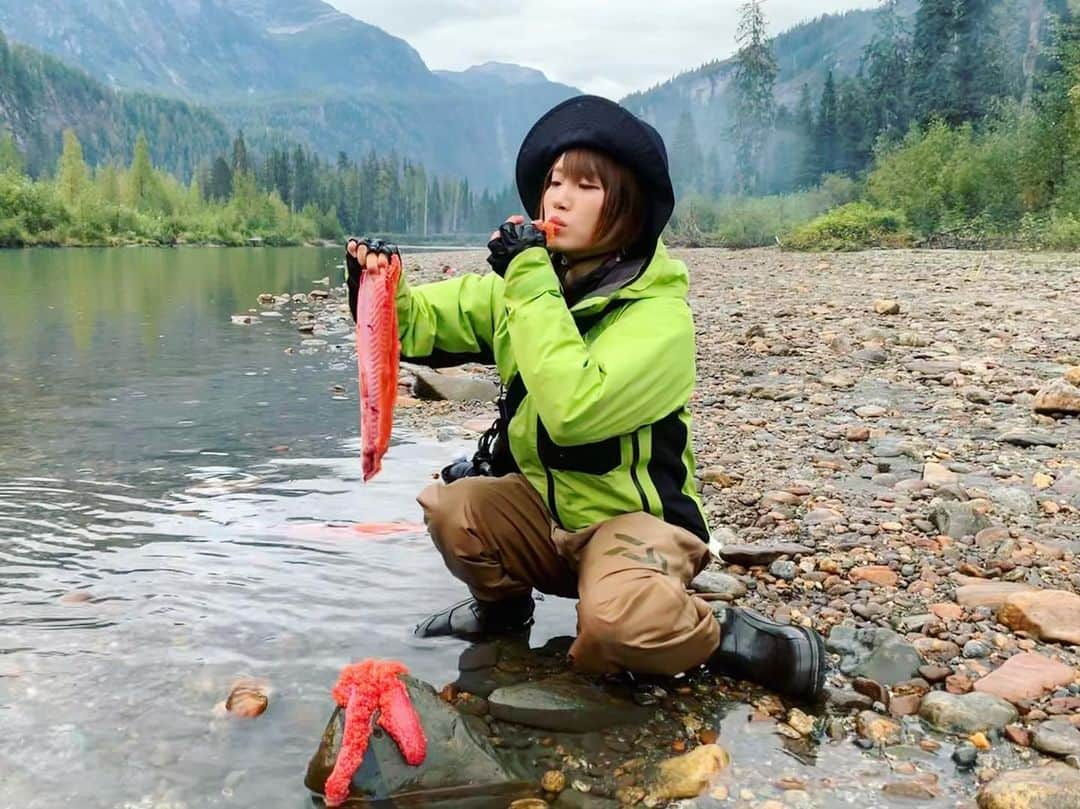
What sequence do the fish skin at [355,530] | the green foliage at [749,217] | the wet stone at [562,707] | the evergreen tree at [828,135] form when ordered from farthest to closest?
1. the evergreen tree at [828,135]
2. the green foliage at [749,217]
3. the fish skin at [355,530]
4. the wet stone at [562,707]

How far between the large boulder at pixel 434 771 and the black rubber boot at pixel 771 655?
0.87m

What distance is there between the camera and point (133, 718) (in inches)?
108

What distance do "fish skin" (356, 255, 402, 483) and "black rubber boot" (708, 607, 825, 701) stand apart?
1.28m

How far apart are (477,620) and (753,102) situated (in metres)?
72.6

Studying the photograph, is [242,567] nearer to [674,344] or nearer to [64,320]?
[674,344]

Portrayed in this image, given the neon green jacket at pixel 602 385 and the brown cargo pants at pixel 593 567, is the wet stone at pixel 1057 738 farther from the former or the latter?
the neon green jacket at pixel 602 385

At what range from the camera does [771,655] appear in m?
2.94

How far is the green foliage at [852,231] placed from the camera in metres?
31.7

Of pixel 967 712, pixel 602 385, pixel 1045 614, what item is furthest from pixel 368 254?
pixel 1045 614

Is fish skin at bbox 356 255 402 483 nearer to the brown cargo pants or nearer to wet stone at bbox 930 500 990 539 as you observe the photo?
the brown cargo pants

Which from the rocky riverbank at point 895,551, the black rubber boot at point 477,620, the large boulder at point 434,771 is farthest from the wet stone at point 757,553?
the large boulder at point 434,771

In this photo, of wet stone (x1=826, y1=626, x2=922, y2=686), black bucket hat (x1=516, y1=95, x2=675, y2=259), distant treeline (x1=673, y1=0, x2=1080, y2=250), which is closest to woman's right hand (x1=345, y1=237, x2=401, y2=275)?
black bucket hat (x1=516, y1=95, x2=675, y2=259)

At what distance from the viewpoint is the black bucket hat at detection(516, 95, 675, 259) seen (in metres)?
3.00

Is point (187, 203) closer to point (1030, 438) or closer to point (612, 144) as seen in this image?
point (1030, 438)
